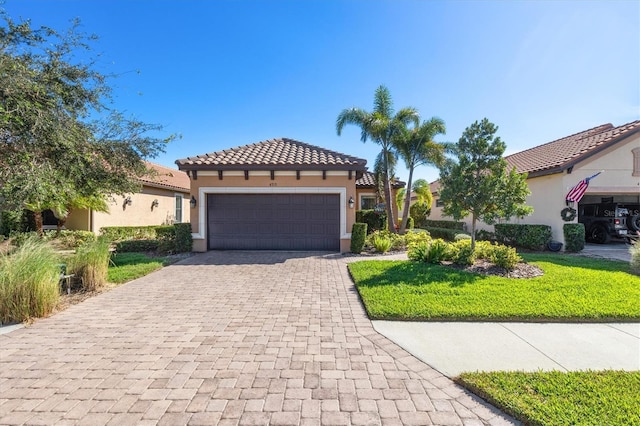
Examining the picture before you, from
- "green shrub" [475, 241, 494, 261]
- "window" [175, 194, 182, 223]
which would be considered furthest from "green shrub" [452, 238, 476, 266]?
"window" [175, 194, 182, 223]

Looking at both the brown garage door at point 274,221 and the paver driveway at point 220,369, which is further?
the brown garage door at point 274,221

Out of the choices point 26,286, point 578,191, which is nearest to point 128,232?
point 26,286

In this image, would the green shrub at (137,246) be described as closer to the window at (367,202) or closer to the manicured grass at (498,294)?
the manicured grass at (498,294)

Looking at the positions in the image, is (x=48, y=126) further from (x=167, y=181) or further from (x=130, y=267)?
(x=167, y=181)

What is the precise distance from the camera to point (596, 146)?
37.3 feet

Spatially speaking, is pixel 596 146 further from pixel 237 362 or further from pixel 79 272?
pixel 79 272

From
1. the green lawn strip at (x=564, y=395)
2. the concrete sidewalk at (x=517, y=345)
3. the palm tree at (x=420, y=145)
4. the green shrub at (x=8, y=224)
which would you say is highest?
the palm tree at (x=420, y=145)

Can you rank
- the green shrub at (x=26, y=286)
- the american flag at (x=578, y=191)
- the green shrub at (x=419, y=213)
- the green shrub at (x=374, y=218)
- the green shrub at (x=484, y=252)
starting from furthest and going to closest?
the green shrub at (x=419, y=213)
the green shrub at (x=374, y=218)
the american flag at (x=578, y=191)
the green shrub at (x=484, y=252)
the green shrub at (x=26, y=286)

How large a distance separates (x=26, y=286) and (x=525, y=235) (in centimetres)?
1585

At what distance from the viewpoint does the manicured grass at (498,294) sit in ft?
15.0

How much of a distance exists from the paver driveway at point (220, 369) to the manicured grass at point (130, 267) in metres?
1.63

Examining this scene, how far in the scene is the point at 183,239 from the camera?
10867 mm

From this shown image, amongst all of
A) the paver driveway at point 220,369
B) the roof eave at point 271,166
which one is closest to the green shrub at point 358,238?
the roof eave at point 271,166

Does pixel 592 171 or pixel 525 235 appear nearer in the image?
pixel 592 171
